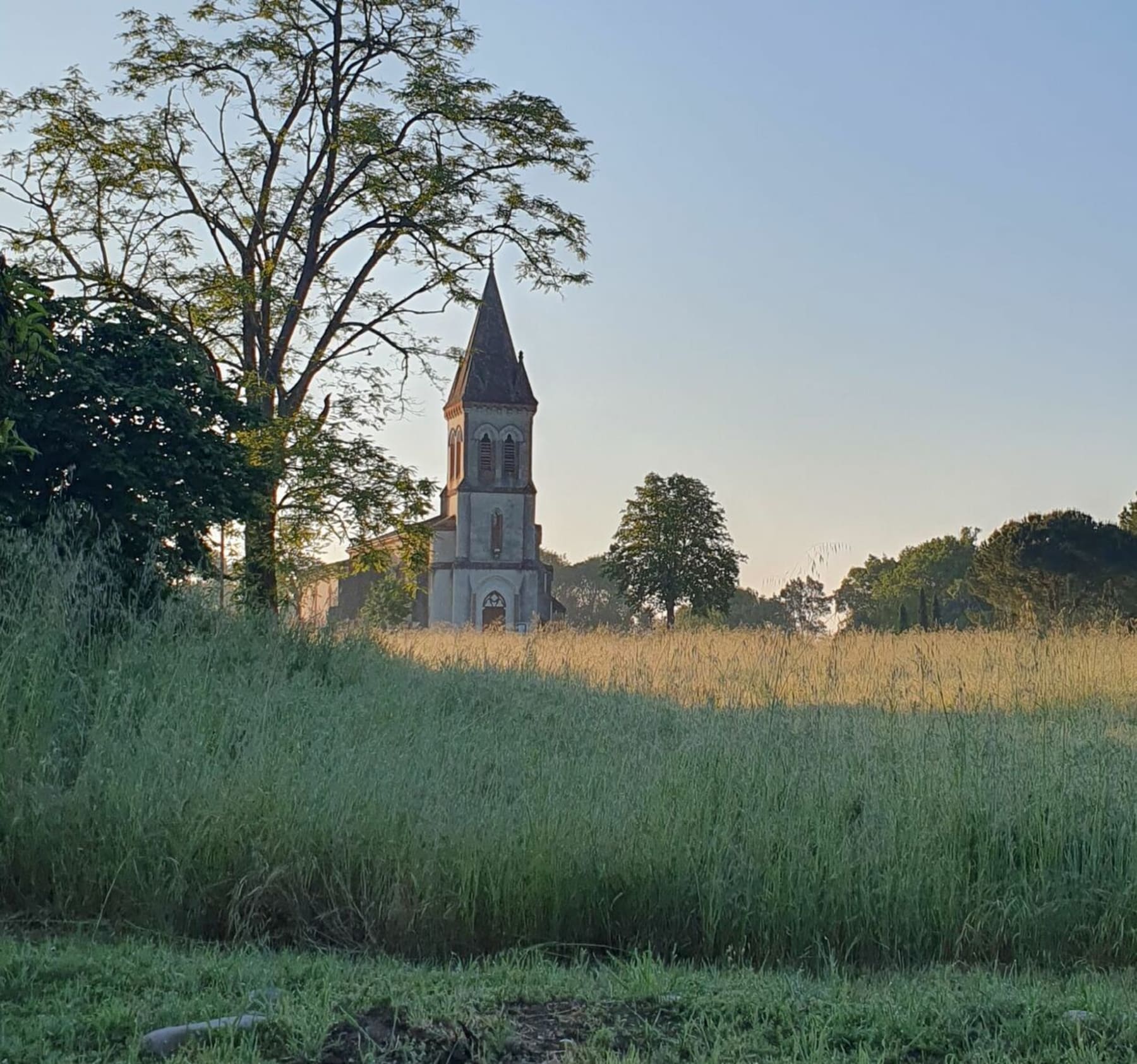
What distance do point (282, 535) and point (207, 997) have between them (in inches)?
625

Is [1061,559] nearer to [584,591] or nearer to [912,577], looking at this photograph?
[912,577]

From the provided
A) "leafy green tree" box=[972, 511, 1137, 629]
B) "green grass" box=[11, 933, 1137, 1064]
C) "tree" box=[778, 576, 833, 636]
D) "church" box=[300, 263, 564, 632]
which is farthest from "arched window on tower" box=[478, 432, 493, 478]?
"green grass" box=[11, 933, 1137, 1064]

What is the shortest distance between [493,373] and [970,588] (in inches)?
1075

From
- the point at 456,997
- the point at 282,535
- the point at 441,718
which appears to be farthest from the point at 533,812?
the point at 282,535

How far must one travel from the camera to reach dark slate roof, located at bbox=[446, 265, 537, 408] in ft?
216

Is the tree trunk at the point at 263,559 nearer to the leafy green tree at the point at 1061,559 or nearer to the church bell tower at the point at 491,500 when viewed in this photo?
the leafy green tree at the point at 1061,559

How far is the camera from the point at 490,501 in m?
67.7

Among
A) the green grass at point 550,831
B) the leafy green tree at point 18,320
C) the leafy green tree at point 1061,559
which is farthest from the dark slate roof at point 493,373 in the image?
the leafy green tree at point 18,320

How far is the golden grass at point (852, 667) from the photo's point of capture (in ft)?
33.2

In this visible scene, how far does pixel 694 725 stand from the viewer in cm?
836

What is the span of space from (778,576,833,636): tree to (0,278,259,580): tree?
670 cm

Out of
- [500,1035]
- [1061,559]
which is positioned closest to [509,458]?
[1061,559]

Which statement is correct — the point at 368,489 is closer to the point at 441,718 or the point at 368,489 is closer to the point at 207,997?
the point at 441,718

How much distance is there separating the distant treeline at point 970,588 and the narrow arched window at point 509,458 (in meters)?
9.66
